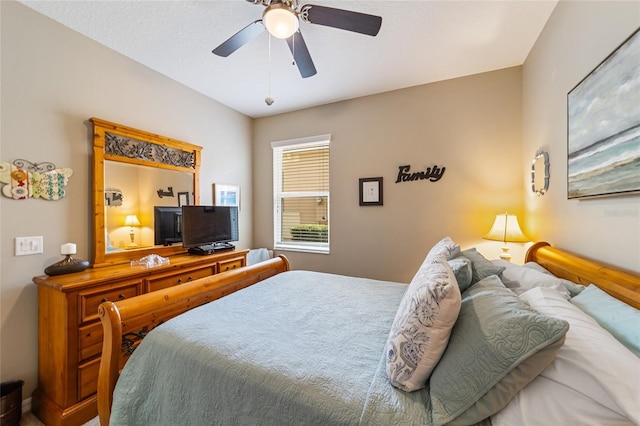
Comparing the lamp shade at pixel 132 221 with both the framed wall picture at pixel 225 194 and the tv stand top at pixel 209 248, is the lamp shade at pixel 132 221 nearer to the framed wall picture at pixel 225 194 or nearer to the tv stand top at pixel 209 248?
the tv stand top at pixel 209 248

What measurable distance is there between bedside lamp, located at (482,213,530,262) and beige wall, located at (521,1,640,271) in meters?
0.13

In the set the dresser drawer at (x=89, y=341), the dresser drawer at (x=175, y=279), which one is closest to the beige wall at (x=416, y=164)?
the dresser drawer at (x=175, y=279)

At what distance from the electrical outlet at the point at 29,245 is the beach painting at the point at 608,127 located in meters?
3.37

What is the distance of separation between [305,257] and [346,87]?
2244 millimetres

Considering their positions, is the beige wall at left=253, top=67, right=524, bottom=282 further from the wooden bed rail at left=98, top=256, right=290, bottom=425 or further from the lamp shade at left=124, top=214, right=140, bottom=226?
the lamp shade at left=124, top=214, right=140, bottom=226

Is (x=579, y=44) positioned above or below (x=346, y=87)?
below

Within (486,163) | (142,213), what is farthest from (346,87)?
(142,213)

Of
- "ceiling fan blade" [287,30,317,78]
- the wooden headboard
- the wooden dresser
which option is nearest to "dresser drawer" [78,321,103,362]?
the wooden dresser

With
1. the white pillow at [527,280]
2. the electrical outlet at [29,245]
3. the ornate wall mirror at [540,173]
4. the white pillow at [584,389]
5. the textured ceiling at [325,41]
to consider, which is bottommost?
the white pillow at [584,389]

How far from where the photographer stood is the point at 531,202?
2281 millimetres

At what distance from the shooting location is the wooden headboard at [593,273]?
38.0 inches

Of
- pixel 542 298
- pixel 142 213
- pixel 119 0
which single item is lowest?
pixel 542 298

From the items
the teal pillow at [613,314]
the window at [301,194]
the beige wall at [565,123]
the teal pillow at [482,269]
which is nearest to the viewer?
the teal pillow at [613,314]

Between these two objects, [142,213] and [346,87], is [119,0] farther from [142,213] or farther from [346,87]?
[346,87]
